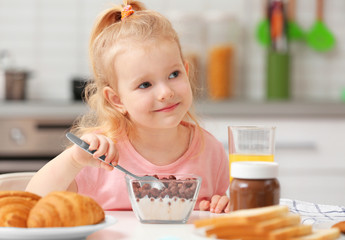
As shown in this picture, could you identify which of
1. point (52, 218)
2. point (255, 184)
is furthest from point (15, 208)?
point (255, 184)

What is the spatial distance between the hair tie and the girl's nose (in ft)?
0.87

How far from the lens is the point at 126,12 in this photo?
153cm

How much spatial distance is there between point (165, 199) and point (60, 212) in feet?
0.67

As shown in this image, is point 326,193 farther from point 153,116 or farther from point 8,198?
point 8,198

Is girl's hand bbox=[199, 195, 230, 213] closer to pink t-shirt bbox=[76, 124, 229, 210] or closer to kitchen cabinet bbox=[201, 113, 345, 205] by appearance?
pink t-shirt bbox=[76, 124, 229, 210]

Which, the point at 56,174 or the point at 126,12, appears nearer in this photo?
the point at 56,174

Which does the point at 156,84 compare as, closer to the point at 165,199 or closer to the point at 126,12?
the point at 126,12

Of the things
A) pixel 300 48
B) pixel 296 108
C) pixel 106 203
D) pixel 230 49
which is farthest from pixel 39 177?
pixel 300 48

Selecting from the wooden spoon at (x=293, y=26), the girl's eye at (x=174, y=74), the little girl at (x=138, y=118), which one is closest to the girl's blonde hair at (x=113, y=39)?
the little girl at (x=138, y=118)

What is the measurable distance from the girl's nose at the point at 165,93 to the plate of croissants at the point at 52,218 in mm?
454

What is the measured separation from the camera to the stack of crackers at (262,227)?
821 mm

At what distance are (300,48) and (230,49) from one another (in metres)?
0.49

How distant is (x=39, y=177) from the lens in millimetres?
1354

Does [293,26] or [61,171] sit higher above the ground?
[293,26]
